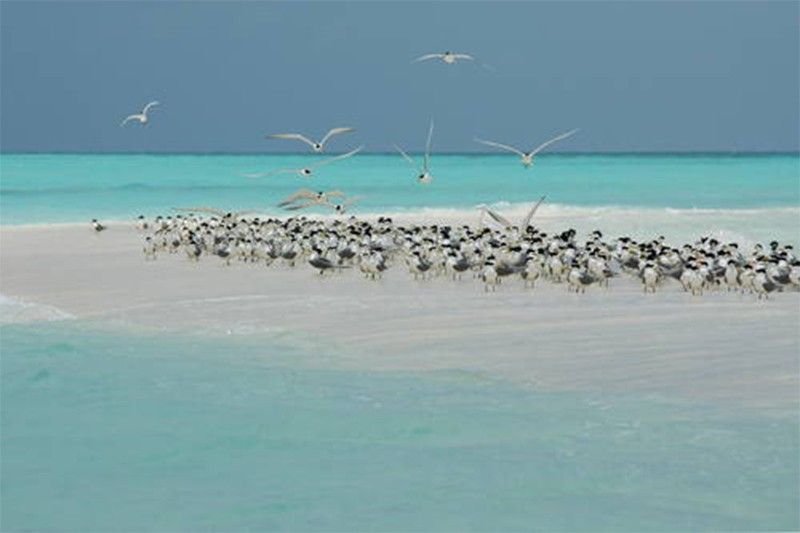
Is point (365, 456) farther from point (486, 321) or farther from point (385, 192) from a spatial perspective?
point (385, 192)

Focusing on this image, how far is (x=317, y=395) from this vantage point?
33.3ft

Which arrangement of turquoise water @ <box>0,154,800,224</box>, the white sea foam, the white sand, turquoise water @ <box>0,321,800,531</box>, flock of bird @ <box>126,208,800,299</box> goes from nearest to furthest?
turquoise water @ <box>0,321,800,531</box>
the white sand
the white sea foam
flock of bird @ <box>126,208,800,299</box>
turquoise water @ <box>0,154,800,224</box>

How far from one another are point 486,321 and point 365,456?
5367 mm

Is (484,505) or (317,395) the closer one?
Answer: (484,505)

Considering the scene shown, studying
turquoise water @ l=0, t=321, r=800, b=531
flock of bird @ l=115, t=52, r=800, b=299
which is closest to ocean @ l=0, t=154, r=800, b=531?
turquoise water @ l=0, t=321, r=800, b=531

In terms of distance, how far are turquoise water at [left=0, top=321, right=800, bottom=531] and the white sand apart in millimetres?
685

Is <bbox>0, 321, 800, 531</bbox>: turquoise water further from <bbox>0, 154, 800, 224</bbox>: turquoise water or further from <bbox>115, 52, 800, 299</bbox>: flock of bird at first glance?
<bbox>0, 154, 800, 224</bbox>: turquoise water

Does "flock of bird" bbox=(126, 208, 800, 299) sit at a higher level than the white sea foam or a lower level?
higher

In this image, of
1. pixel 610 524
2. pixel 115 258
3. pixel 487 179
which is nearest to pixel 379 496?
pixel 610 524

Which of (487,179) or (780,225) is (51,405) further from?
(487,179)

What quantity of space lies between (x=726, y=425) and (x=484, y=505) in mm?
2248

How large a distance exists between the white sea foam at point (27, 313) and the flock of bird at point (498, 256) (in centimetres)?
426

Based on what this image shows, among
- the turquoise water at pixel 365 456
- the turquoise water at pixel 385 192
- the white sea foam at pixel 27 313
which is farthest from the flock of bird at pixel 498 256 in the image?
the turquoise water at pixel 385 192

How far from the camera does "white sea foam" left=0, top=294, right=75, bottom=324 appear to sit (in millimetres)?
14312
